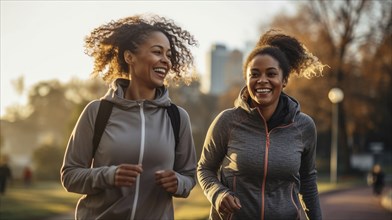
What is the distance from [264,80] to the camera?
3471 mm

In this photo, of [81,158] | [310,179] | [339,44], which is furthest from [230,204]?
[339,44]

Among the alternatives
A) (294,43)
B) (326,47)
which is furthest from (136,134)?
(326,47)

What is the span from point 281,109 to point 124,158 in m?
1.28

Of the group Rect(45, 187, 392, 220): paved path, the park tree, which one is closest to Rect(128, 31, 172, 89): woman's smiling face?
Rect(45, 187, 392, 220): paved path

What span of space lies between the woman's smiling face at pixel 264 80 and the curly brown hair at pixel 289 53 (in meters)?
0.12

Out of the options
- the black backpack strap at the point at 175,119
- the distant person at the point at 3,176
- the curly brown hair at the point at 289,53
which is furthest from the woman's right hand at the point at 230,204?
the distant person at the point at 3,176

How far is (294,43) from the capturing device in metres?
3.83

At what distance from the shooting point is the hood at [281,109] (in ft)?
11.6

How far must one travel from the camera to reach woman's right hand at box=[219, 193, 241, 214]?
10.7ft

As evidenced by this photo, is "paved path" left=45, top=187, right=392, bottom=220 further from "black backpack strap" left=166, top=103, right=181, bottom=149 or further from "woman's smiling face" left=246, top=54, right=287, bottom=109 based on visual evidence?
"black backpack strap" left=166, top=103, right=181, bottom=149

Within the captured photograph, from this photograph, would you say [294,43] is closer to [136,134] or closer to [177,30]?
[177,30]

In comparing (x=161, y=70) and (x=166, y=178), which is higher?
(x=161, y=70)

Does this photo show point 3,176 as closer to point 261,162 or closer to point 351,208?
point 351,208

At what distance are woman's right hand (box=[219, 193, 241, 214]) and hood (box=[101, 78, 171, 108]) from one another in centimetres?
73
